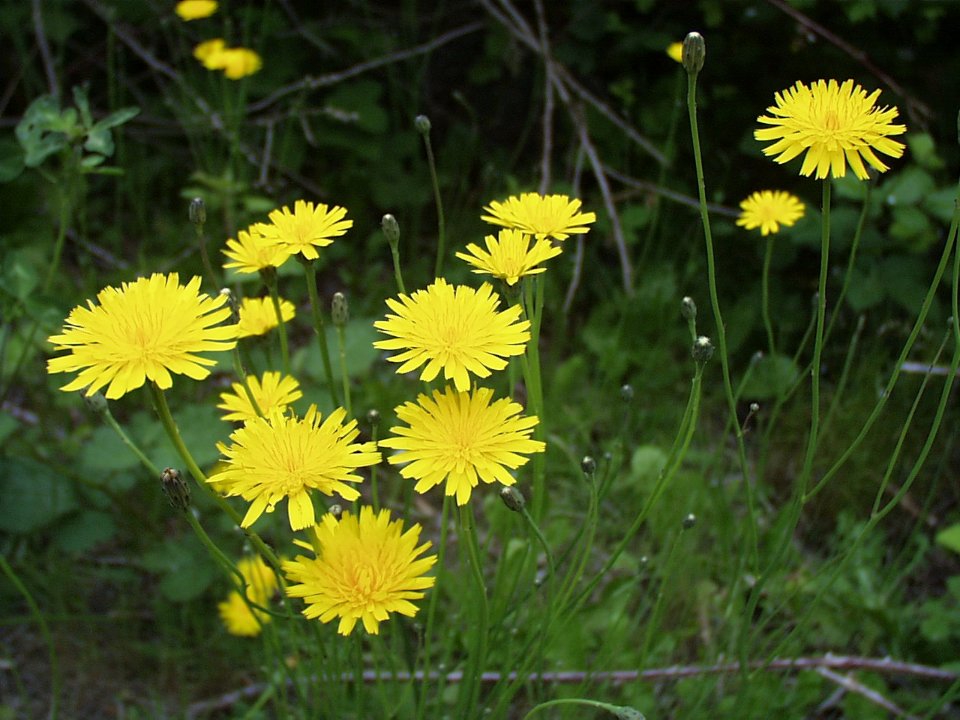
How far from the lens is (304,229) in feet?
3.14

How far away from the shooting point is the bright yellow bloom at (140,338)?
803 mm

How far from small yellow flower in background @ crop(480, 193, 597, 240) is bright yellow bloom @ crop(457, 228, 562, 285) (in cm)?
4

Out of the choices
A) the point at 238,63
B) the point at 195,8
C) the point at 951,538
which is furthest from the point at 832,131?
the point at 195,8

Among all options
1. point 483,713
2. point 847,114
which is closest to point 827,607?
point 483,713

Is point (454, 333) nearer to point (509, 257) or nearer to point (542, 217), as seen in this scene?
point (509, 257)

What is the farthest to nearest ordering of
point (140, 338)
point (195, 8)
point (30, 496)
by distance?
point (195, 8)
point (30, 496)
point (140, 338)

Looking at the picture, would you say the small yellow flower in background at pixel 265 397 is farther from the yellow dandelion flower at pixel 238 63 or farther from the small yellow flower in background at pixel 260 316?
the yellow dandelion flower at pixel 238 63

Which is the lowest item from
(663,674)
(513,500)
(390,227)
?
(663,674)

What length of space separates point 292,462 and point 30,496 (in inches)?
40.7

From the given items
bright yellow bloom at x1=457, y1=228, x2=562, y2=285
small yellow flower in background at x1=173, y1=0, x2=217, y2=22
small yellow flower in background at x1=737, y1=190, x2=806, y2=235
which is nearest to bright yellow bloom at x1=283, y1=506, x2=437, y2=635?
bright yellow bloom at x1=457, y1=228, x2=562, y2=285

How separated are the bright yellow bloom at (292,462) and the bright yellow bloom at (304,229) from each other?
213mm

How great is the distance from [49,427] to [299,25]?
4.95 feet

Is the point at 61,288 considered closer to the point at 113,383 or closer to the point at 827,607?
the point at 113,383

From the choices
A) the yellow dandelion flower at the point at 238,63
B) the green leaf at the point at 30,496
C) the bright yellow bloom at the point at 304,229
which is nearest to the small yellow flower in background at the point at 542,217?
the bright yellow bloom at the point at 304,229
